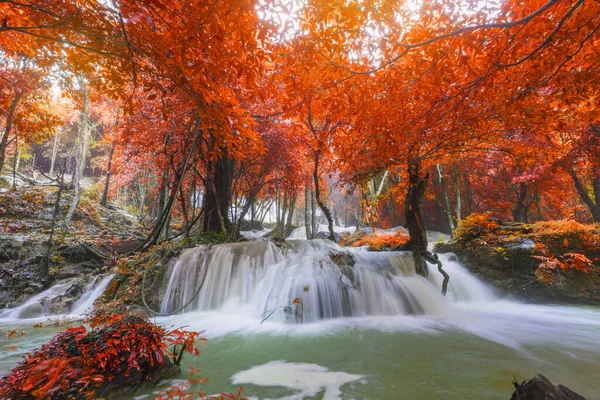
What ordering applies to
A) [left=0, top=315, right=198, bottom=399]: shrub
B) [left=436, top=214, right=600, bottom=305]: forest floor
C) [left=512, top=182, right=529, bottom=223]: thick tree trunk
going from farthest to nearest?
1. [left=512, top=182, right=529, bottom=223]: thick tree trunk
2. [left=436, top=214, right=600, bottom=305]: forest floor
3. [left=0, top=315, right=198, bottom=399]: shrub

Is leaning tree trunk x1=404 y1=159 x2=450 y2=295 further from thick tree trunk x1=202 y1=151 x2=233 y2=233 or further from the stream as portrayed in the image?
thick tree trunk x1=202 y1=151 x2=233 y2=233

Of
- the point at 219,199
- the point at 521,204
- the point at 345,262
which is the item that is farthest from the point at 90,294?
the point at 521,204

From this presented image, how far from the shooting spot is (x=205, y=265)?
6773 millimetres

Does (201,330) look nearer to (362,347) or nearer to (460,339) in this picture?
(362,347)

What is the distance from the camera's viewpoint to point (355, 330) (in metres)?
4.61

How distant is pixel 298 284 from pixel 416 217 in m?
4.34

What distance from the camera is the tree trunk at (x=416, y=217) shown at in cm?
747

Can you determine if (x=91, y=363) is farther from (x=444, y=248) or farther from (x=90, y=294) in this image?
(x=444, y=248)

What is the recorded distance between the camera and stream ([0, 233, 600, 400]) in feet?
8.89

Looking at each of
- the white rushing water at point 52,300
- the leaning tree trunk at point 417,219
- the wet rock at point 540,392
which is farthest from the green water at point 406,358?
the leaning tree trunk at point 417,219

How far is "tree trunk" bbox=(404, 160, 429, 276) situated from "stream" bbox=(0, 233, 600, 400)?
313mm

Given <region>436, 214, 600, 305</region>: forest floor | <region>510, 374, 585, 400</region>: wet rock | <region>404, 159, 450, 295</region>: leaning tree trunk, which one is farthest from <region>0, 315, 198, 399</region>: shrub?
<region>436, 214, 600, 305</region>: forest floor

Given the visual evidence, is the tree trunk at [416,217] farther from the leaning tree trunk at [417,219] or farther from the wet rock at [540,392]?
the wet rock at [540,392]

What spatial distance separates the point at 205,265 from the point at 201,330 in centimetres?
233
